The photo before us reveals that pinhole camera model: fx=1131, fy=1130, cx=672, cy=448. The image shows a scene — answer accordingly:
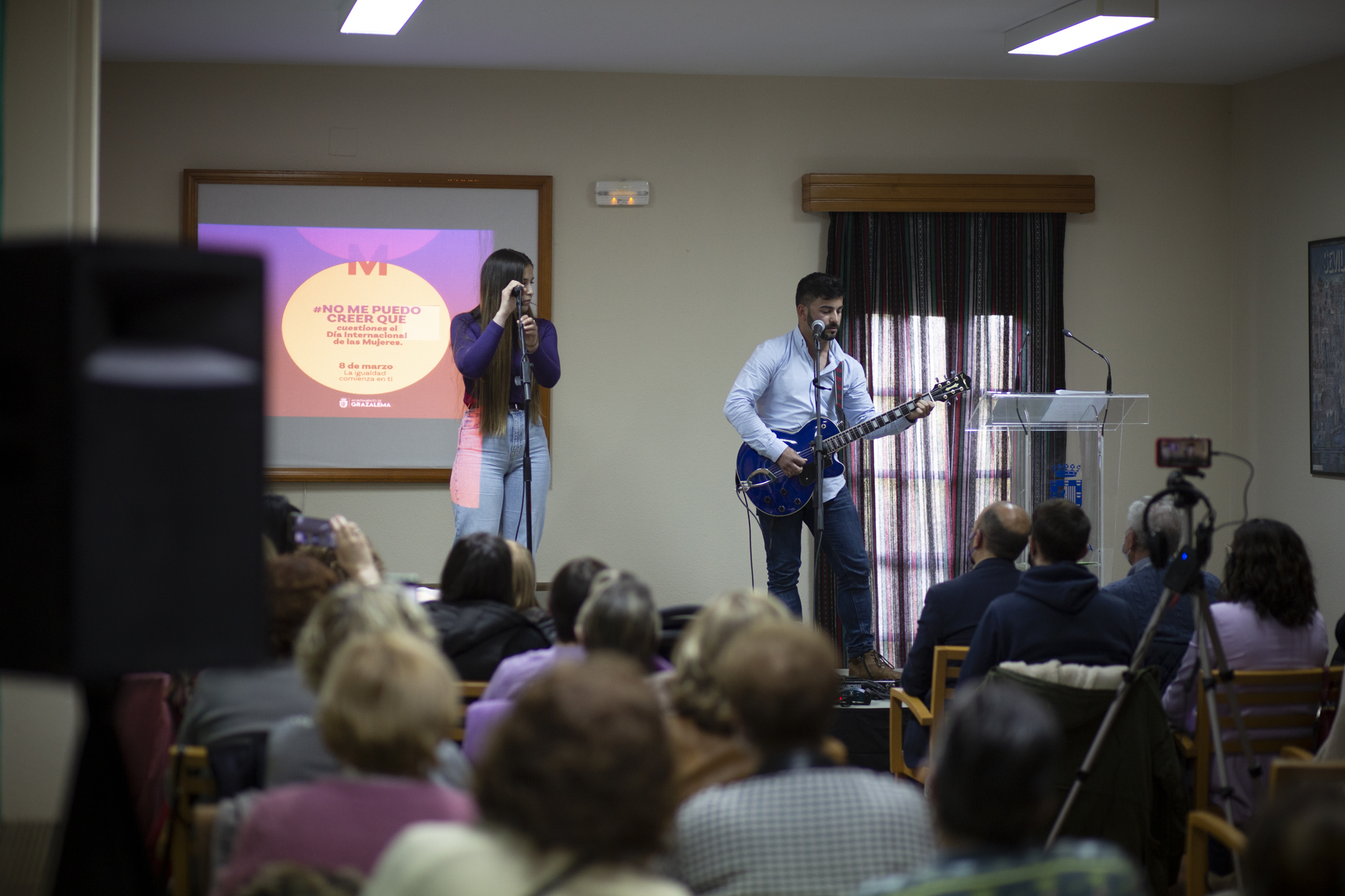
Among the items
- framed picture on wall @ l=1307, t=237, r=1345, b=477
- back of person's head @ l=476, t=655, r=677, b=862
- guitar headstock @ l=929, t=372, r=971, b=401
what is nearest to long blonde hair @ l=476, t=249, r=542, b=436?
guitar headstock @ l=929, t=372, r=971, b=401

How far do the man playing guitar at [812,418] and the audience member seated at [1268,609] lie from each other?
1.96m

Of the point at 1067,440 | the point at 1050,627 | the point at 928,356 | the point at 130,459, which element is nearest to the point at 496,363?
the point at 928,356

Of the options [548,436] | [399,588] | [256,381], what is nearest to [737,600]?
[399,588]

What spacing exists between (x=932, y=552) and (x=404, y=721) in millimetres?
4472

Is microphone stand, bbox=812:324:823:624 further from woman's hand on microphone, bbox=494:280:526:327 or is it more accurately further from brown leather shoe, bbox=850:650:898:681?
woman's hand on microphone, bbox=494:280:526:327

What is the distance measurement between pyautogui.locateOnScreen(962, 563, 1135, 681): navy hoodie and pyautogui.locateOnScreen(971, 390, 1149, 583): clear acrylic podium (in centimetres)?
181

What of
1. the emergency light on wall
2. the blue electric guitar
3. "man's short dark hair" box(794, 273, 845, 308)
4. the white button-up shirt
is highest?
the emergency light on wall

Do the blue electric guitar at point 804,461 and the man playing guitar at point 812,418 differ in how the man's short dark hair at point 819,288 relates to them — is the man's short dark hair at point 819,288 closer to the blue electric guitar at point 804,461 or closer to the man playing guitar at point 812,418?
the man playing guitar at point 812,418

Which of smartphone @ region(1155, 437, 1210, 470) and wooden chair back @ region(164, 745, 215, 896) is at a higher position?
smartphone @ region(1155, 437, 1210, 470)

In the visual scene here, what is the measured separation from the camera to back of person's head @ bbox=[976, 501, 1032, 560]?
3258 mm

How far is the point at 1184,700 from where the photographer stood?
9.38ft

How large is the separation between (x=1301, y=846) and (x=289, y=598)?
170cm

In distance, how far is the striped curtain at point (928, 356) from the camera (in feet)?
18.4

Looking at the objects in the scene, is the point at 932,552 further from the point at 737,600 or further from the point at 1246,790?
the point at 737,600
